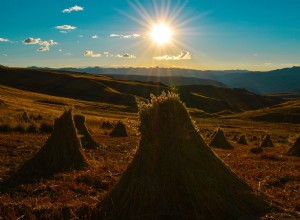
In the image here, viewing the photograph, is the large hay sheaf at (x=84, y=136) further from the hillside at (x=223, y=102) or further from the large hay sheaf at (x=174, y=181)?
the hillside at (x=223, y=102)

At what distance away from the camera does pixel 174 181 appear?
353 inches

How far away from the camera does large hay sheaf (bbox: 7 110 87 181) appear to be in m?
15.6

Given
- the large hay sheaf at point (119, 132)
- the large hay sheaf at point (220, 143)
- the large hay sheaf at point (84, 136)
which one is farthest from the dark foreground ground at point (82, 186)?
the large hay sheaf at point (119, 132)

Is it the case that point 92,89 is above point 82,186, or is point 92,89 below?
below

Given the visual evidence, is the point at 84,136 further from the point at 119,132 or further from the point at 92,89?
the point at 92,89

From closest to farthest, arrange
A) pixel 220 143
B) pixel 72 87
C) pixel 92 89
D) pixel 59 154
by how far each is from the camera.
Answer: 1. pixel 59 154
2. pixel 220 143
3. pixel 92 89
4. pixel 72 87

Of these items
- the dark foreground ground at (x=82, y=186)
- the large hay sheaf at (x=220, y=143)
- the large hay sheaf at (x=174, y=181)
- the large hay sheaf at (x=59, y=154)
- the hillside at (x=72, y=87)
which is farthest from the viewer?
the hillside at (x=72, y=87)

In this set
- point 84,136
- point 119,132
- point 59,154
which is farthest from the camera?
point 119,132

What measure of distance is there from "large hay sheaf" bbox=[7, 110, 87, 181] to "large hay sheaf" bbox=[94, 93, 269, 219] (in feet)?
22.3

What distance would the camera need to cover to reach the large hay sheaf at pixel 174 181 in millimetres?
8586

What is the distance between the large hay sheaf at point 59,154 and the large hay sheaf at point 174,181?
679 cm

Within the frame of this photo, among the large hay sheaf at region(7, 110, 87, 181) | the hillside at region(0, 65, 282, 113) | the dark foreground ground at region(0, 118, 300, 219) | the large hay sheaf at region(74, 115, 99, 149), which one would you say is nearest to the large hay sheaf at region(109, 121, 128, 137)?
the large hay sheaf at region(74, 115, 99, 149)

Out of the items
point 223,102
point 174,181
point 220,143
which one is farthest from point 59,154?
point 223,102

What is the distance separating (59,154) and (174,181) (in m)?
8.51
